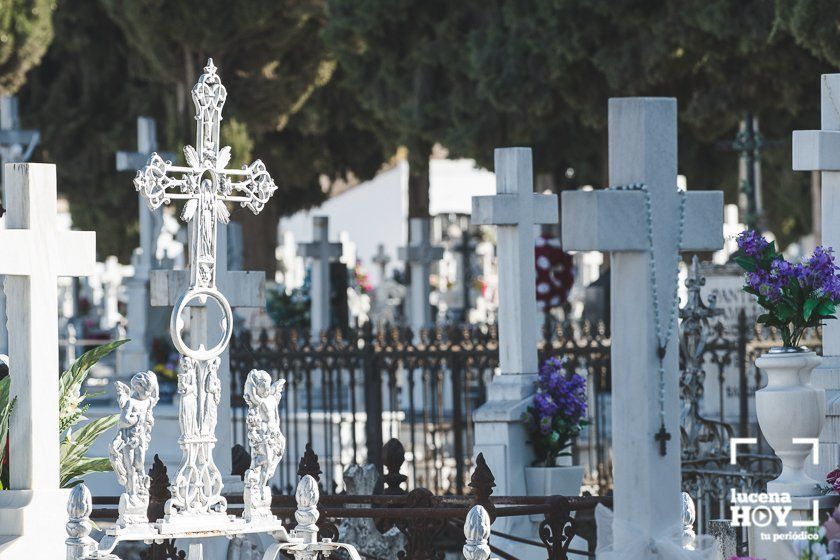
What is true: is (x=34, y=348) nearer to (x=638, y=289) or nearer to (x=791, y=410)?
(x=638, y=289)

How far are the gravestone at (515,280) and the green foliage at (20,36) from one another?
44.7 ft

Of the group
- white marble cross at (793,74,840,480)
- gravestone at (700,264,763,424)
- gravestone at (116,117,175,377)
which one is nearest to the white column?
gravestone at (116,117,175,377)

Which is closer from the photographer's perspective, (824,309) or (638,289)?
(638,289)

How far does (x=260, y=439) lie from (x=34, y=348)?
3.66 feet

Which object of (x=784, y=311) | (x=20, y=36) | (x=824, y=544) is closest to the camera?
(x=824, y=544)

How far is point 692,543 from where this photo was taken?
7246mm

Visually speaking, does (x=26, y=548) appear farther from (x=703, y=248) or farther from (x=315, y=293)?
(x=315, y=293)

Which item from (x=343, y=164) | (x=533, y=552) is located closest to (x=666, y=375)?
(x=533, y=552)

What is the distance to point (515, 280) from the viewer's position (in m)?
11.4

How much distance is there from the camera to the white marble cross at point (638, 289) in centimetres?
710

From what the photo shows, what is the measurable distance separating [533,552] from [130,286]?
40.2 feet

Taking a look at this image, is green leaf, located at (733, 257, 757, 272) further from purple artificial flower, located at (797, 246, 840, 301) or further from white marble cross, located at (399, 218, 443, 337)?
white marble cross, located at (399, 218, 443, 337)

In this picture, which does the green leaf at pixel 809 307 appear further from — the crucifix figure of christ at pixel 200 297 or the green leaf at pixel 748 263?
the crucifix figure of christ at pixel 200 297

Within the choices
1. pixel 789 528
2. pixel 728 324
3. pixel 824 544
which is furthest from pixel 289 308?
pixel 824 544
